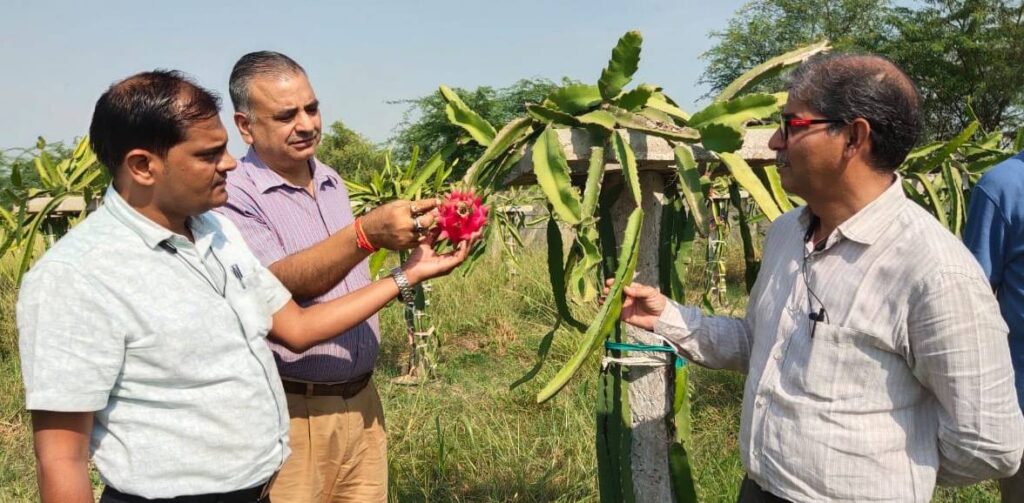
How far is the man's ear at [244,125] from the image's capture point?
1.94 m

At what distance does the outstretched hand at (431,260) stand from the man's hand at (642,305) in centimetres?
34

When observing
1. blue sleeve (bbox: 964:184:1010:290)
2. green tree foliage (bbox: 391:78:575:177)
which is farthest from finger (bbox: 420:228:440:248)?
green tree foliage (bbox: 391:78:575:177)

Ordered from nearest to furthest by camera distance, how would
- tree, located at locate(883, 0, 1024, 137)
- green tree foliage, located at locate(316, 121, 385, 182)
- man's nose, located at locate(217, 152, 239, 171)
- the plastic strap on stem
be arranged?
man's nose, located at locate(217, 152, 239, 171) < the plastic strap on stem < tree, located at locate(883, 0, 1024, 137) < green tree foliage, located at locate(316, 121, 385, 182)

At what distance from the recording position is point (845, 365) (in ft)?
4.26

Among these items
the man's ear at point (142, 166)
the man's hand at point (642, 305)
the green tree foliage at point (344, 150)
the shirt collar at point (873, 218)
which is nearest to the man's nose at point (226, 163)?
the man's ear at point (142, 166)

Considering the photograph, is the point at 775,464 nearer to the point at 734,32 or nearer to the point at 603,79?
the point at 603,79

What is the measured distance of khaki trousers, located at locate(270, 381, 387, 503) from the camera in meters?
1.87

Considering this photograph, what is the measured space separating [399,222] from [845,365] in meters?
0.95

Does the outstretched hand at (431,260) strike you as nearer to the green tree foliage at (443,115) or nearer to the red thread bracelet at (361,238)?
the red thread bracelet at (361,238)

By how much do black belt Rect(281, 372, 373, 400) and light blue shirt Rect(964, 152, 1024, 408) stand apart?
1649 mm

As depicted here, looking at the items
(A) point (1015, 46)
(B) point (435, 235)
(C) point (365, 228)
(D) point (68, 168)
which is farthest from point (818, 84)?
(A) point (1015, 46)

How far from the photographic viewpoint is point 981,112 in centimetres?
1591

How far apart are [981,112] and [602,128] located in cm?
1766

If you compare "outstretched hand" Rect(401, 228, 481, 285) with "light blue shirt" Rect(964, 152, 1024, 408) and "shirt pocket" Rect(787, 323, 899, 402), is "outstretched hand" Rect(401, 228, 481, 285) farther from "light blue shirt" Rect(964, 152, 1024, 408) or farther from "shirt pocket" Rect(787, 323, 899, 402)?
"light blue shirt" Rect(964, 152, 1024, 408)
